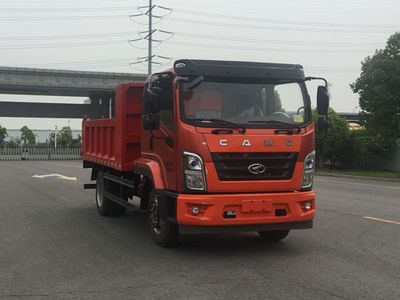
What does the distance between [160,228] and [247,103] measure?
2.21m

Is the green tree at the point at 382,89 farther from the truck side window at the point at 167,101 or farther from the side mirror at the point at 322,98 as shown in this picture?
the truck side window at the point at 167,101

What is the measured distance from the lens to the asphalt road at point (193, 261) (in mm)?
5832

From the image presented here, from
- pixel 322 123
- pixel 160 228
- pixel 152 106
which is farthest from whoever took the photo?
pixel 322 123

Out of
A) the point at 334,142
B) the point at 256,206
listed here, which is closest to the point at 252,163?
the point at 256,206

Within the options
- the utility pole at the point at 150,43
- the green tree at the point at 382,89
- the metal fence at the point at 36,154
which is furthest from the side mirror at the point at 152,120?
the metal fence at the point at 36,154

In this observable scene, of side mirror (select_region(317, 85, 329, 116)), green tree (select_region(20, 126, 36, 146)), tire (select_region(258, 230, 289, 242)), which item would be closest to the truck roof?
side mirror (select_region(317, 85, 329, 116))

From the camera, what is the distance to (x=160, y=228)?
26.5 ft

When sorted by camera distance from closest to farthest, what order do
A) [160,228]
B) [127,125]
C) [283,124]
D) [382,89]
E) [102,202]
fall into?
[283,124] → [160,228] → [127,125] → [102,202] → [382,89]

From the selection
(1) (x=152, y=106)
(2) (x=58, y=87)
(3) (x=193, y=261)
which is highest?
(2) (x=58, y=87)

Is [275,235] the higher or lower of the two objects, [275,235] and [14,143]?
the lower

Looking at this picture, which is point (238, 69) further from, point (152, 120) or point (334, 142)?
point (334, 142)

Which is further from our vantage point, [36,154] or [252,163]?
[36,154]

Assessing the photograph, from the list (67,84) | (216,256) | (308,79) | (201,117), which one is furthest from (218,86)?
(67,84)

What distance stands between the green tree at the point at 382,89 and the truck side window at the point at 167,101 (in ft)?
76.1
